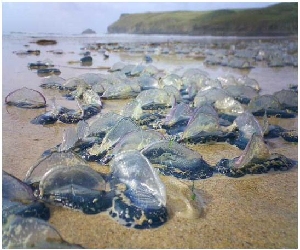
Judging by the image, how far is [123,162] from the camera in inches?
63.6

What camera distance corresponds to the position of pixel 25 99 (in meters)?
3.10

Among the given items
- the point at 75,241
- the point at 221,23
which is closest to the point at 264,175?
the point at 75,241

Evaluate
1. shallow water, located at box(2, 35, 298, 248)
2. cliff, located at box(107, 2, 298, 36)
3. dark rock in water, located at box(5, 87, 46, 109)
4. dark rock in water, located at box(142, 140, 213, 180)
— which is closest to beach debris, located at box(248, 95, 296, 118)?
shallow water, located at box(2, 35, 298, 248)

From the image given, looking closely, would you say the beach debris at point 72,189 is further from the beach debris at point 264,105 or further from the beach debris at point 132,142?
the beach debris at point 264,105

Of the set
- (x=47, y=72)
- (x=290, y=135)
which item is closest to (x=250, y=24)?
(x=47, y=72)

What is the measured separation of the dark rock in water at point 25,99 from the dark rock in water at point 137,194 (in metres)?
1.77

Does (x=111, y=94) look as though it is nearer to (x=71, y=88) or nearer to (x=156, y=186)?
(x=71, y=88)

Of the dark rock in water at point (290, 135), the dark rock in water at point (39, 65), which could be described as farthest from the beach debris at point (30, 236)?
the dark rock in water at point (39, 65)

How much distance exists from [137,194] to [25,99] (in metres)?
2.07

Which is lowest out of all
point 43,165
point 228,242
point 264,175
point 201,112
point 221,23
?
point 228,242

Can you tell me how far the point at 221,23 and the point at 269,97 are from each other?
35.2 meters

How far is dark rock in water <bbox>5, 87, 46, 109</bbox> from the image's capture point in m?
3.09

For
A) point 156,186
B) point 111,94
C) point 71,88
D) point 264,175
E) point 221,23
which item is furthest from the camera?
point 221,23

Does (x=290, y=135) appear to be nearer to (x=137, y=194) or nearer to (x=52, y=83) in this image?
(x=137, y=194)
